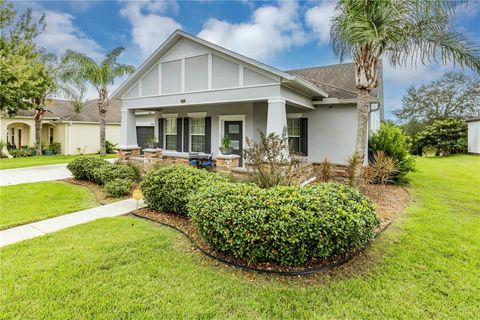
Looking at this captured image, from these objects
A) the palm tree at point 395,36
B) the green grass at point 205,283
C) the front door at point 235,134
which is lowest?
the green grass at point 205,283

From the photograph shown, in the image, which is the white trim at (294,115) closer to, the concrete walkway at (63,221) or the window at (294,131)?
the window at (294,131)

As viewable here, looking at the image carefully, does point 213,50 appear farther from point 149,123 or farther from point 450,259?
point 149,123

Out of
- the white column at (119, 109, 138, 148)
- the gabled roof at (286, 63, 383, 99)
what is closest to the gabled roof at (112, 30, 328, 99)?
the gabled roof at (286, 63, 383, 99)

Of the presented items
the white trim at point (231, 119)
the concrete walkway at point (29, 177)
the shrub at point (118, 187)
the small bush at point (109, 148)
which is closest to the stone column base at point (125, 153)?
the concrete walkway at point (29, 177)

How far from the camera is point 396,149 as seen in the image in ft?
34.3

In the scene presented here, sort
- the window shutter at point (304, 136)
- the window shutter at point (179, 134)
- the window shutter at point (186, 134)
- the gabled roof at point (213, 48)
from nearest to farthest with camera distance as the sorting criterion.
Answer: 1. the gabled roof at point (213, 48)
2. the window shutter at point (304, 136)
3. the window shutter at point (186, 134)
4. the window shutter at point (179, 134)

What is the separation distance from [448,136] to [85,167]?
3229cm

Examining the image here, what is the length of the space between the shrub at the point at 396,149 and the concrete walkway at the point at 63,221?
9774mm

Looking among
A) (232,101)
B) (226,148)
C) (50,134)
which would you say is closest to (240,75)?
(232,101)

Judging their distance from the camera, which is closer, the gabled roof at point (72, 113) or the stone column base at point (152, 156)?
the stone column base at point (152, 156)


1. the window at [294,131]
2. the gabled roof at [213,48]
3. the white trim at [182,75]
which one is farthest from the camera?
the window at [294,131]

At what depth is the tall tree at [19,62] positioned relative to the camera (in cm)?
1733

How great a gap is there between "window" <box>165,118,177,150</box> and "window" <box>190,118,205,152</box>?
1201 millimetres

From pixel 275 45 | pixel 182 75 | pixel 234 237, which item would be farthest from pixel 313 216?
pixel 275 45
